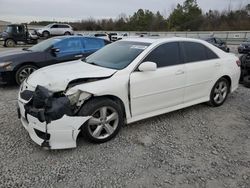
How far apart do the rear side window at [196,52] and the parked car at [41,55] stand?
3.78 m

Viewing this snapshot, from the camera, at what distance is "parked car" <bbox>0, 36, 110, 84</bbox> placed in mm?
6195

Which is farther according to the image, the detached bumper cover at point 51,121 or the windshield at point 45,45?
the windshield at point 45,45

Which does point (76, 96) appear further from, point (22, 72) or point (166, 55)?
point (22, 72)

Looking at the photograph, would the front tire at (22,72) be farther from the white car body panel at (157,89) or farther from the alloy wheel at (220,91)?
the alloy wheel at (220,91)

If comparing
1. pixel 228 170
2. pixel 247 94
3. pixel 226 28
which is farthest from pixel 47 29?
pixel 226 28

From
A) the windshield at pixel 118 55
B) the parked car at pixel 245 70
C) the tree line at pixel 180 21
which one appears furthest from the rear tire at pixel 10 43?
the tree line at pixel 180 21

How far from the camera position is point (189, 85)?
4371 millimetres

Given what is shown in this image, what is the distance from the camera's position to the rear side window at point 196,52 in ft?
14.5

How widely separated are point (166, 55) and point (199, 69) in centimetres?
78

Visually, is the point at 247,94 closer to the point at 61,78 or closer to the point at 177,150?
the point at 177,150

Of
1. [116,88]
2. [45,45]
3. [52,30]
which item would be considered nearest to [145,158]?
[116,88]

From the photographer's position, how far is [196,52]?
4594mm

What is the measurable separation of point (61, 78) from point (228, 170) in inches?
98.8

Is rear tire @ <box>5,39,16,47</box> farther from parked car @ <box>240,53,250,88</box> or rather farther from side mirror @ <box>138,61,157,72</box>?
side mirror @ <box>138,61,157,72</box>
